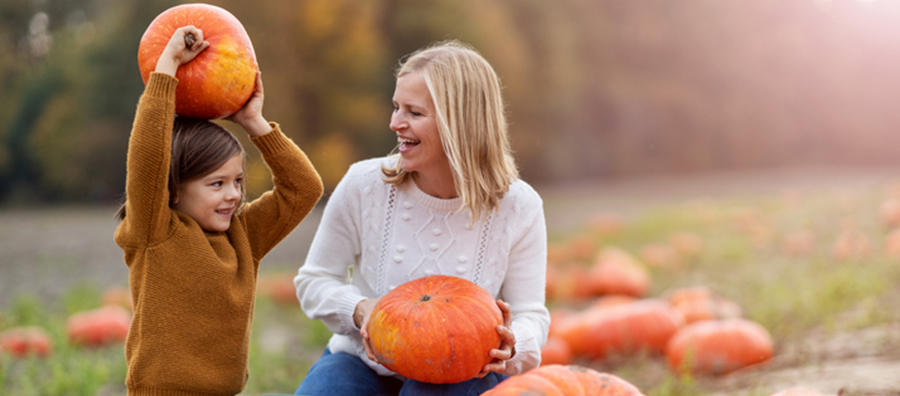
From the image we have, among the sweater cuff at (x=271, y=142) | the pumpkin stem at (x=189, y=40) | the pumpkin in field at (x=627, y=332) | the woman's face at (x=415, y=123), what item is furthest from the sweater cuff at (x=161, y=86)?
the pumpkin in field at (x=627, y=332)

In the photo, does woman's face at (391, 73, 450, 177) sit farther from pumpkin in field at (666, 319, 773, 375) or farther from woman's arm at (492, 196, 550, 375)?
pumpkin in field at (666, 319, 773, 375)

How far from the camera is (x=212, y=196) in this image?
2.10m

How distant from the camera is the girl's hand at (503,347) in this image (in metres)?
2.10

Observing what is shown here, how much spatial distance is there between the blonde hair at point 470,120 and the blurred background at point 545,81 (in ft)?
4.74

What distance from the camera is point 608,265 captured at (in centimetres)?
622

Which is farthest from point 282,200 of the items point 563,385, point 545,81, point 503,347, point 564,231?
point 545,81

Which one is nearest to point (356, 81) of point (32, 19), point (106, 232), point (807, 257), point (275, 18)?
point (275, 18)

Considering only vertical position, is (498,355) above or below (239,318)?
above

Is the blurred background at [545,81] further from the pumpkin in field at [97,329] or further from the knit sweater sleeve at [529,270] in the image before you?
the pumpkin in field at [97,329]

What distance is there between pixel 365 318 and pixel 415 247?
37 centimetres

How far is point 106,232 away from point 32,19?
6.45 metres

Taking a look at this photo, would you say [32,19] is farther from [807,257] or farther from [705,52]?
[705,52]

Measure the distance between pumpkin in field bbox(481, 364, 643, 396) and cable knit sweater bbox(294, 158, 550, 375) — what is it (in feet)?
1.38

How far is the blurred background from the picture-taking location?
12.4 meters
